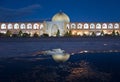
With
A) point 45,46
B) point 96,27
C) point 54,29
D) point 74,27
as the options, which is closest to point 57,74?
point 45,46

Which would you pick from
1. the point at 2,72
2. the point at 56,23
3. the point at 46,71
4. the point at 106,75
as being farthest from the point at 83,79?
the point at 56,23

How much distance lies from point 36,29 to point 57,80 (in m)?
35.9

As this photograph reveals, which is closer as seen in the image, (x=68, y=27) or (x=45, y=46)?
(x=45, y=46)

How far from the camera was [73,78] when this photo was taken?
658 centimetres

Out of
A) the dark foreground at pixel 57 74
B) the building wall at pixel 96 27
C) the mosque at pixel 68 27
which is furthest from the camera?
the building wall at pixel 96 27

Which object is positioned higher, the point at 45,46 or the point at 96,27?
the point at 96,27

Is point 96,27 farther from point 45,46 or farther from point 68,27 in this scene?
point 45,46

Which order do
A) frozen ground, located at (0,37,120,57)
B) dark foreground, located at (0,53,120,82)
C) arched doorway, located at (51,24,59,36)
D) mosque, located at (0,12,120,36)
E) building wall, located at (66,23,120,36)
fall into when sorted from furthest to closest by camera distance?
building wall, located at (66,23,120,36) < mosque, located at (0,12,120,36) < arched doorway, located at (51,24,59,36) < frozen ground, located at (0,37,120,57) < dark foreground, located at (0,53,120,82)

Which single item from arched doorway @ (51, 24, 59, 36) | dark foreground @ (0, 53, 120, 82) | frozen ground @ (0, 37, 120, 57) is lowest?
dark foreground @ (0, 53, 120, 82)

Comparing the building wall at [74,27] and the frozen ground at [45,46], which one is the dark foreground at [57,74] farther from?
the building wall at [74,27]

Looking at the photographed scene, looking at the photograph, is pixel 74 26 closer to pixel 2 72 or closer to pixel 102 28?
pixel 102 28

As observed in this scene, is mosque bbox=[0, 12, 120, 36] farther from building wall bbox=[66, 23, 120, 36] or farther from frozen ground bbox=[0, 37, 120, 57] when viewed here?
frozen ground bbox=[0, 37, 120, 57]

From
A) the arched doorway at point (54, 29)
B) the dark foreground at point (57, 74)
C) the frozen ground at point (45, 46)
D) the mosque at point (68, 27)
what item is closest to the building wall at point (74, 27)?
the mosque at point (68, 27)

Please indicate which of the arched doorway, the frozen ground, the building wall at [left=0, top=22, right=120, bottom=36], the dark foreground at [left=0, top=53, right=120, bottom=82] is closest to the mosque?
the building wall at [left=0, top=22, right=120, bottom=36]
